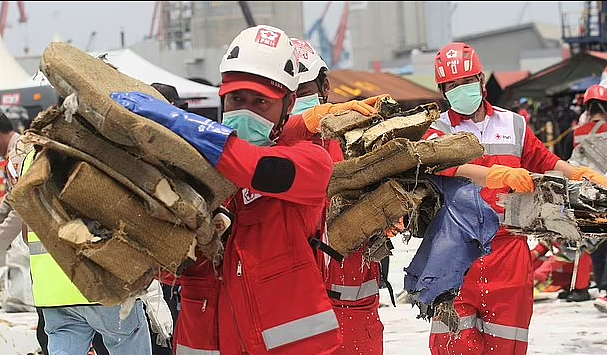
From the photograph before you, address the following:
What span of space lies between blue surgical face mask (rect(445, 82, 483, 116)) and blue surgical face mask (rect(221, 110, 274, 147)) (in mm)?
2351

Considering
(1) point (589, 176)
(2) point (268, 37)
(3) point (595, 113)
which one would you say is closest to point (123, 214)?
(2) point (268, 37)

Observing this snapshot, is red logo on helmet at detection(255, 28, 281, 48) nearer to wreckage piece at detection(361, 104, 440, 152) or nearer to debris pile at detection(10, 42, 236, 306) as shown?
debris pile at detection(10, 42, 236, 306)

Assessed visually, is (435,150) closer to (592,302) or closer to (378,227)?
(378,227)

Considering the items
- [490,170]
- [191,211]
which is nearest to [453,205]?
[490,170]

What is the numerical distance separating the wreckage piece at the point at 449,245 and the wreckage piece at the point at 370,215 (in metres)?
0.15

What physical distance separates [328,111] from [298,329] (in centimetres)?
127

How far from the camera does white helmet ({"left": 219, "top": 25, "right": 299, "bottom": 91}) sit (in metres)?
3.16

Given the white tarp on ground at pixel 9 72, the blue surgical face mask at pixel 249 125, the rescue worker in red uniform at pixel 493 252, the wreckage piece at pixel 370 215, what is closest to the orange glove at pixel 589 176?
the rescue worker in red uniform at pixel 493 252

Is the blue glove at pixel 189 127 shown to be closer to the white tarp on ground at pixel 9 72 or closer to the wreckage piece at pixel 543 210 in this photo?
the wreckage piece at pixel 543 210

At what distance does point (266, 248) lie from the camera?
313 centimetres

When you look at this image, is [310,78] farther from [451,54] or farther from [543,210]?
[543,210]

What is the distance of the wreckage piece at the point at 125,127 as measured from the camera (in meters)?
2.77

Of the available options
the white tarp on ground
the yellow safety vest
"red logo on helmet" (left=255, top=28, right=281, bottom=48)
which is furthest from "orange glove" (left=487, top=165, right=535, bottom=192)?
the white tarp on ground

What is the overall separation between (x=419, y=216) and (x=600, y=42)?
3109 cm
